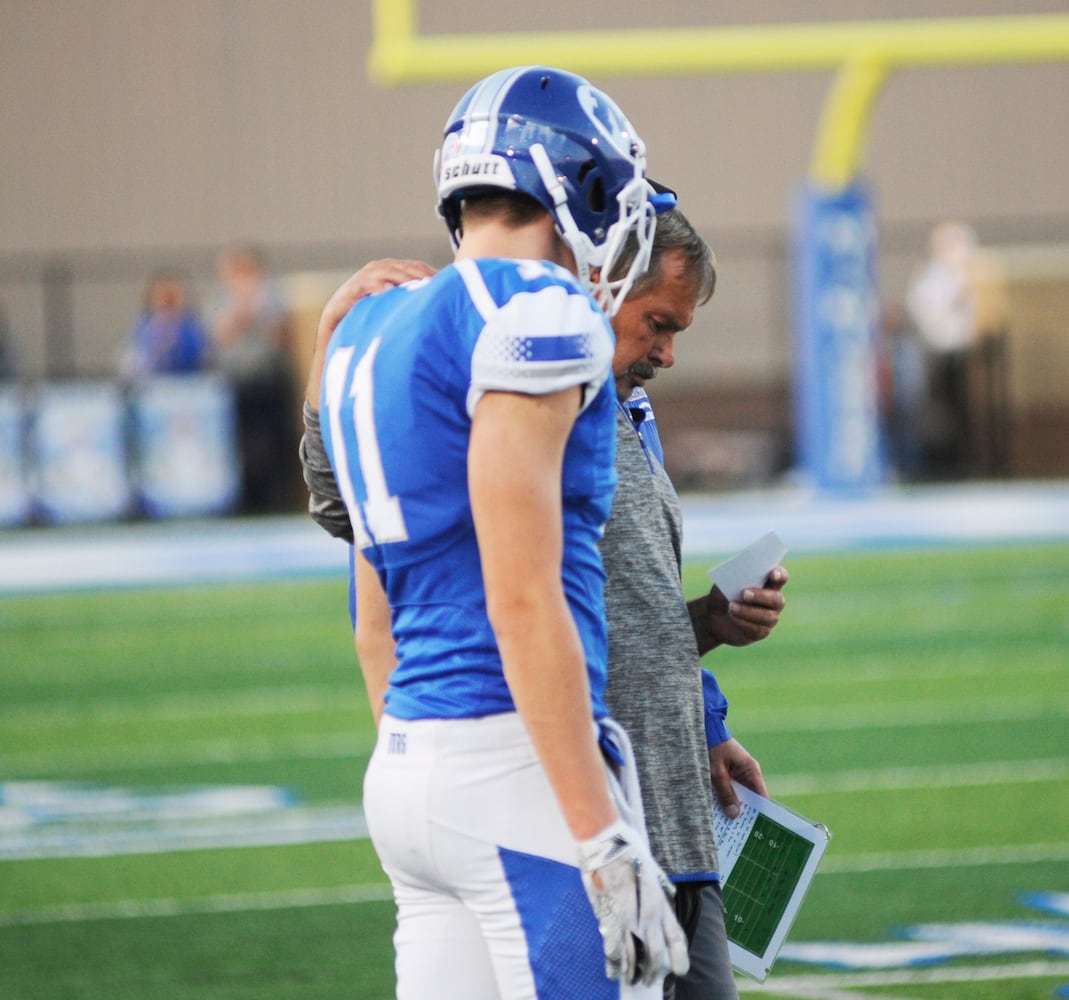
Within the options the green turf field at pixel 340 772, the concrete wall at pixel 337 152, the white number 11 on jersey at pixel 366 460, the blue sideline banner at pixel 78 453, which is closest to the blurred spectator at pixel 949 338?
the concrete wall at pixel 337 152

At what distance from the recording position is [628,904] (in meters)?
2.04

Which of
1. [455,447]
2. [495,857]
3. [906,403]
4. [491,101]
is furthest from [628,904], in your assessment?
[906,403]

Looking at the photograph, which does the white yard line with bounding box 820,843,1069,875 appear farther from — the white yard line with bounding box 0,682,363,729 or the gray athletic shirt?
the white yard line with bounding box 0,682,363,729

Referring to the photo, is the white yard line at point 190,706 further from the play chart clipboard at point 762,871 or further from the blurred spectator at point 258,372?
the blurred spectator at point 258,372

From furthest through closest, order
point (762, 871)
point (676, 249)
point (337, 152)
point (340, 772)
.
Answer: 1. point (337, 152)
2. point (340, 772)
3. point (762, 871)
4. point (676, 249)

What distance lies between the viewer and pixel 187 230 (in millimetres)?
21141

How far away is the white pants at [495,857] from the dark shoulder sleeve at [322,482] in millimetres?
447

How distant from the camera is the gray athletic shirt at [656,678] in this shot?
2514mm

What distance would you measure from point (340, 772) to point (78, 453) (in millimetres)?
9766

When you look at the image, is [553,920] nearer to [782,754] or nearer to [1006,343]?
[782,754]

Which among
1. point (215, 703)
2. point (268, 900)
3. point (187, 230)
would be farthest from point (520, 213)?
point (187, 230)

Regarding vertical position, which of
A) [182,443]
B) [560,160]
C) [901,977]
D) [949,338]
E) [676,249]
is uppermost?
[560,160]

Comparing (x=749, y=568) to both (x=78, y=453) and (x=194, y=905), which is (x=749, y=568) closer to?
(x=194, y=905)

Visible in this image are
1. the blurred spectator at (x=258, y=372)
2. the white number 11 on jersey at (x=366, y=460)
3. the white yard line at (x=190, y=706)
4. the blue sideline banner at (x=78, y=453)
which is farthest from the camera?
the blurred spectator at (x=258, y=372)
